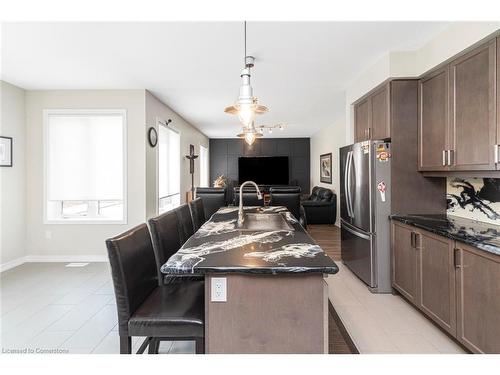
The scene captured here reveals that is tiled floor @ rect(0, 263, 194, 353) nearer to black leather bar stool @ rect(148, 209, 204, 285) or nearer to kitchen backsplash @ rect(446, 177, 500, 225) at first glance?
black leather bar stool @ rect(148, 209, 204, 285)

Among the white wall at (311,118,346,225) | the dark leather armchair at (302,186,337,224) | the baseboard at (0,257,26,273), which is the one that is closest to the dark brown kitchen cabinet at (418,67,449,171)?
the white wall at (311,118,346,225)

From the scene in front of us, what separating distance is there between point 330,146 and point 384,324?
5.66 metres

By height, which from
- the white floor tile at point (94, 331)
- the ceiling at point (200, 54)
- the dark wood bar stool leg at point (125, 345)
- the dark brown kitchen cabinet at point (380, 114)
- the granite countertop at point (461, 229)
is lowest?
the white floor tile at point (94, 331)

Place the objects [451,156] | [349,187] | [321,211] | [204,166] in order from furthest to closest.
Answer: [204,166] < [321,211] < [349,187] < [451,156]

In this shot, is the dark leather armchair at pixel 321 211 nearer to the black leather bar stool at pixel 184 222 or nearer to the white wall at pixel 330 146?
the white wall at pixel 330 146

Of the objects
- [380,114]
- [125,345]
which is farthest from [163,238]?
[380,114]

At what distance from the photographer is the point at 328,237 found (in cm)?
562

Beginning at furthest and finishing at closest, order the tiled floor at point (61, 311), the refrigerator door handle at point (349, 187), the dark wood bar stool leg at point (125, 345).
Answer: the refrigerator door handle at point (349, 187), the tiled floor at point (61, 311), the dark wood bar stool leg at point (125, 345)

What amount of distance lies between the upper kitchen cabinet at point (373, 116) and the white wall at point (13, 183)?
4.85m

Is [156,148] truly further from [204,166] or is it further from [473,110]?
[204,166]

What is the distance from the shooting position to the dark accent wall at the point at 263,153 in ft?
31.9

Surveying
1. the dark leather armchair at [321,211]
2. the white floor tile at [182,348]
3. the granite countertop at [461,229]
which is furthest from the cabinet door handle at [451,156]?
the dark leather armchair at [321,211]
